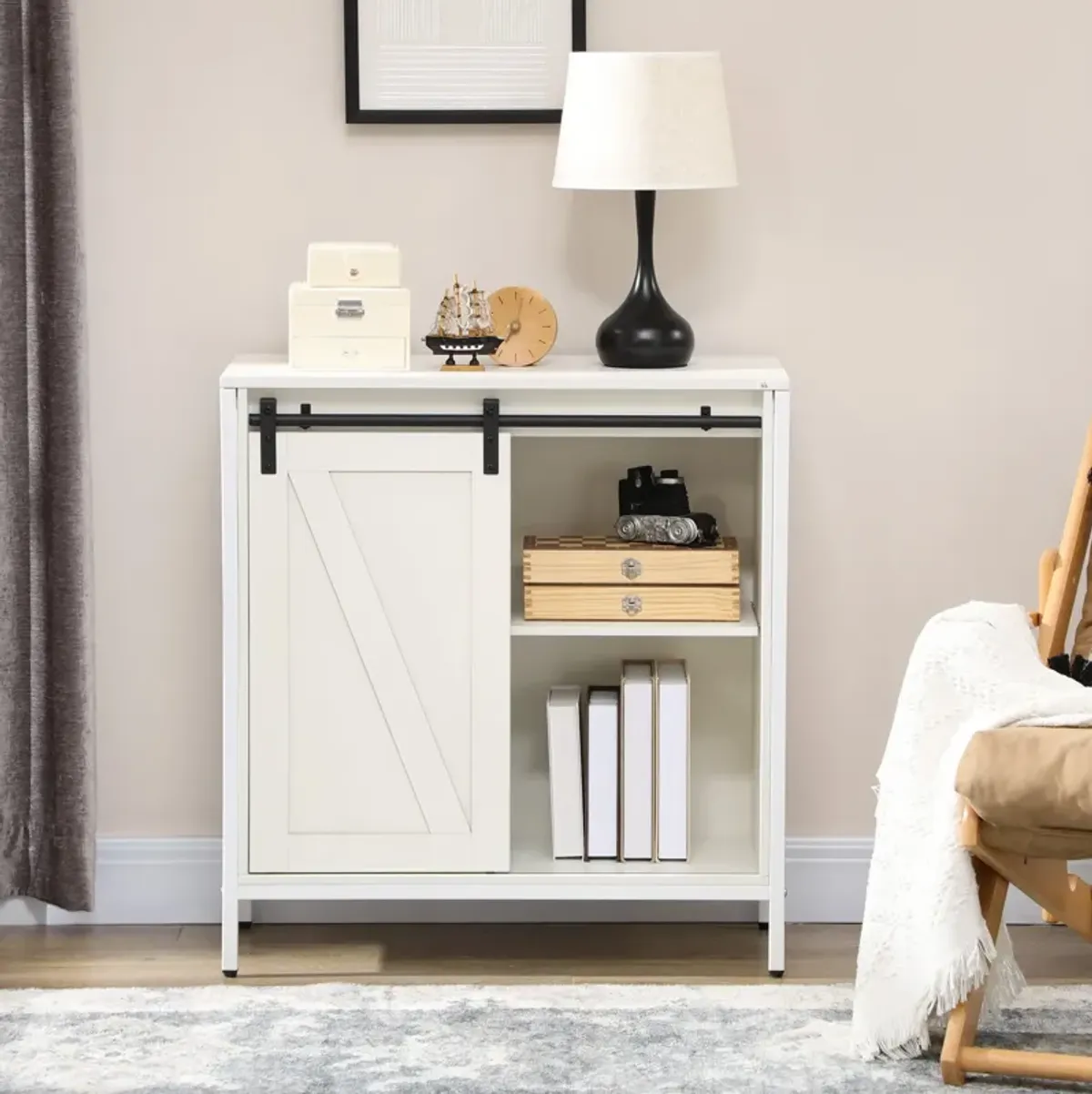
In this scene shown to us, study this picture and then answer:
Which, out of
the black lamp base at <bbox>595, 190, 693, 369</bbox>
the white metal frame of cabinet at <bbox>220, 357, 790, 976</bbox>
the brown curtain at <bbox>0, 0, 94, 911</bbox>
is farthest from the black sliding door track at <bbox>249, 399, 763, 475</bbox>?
the brown curtain at <bbox>0, 0, 94, 911</bbox>

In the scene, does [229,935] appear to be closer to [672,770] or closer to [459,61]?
[672,770]

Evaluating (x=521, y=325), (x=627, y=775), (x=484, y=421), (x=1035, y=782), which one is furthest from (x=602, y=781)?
(x=1035, y=782)

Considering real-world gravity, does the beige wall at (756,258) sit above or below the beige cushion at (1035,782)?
above

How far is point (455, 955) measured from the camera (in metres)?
→ 2.70

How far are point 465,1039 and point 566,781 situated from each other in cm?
47

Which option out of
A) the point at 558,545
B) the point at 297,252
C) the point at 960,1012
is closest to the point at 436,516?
the point at 558,545

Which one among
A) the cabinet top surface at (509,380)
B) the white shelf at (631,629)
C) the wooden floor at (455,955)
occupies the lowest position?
the wooden floor at (455,955)

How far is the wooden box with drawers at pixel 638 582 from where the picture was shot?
2535mm

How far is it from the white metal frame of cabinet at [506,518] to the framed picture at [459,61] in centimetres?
45

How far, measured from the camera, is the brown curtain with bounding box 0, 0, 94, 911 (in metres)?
2.63

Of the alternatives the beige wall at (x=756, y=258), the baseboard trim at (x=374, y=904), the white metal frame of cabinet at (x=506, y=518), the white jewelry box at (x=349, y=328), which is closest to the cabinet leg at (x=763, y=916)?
the baseboard trim at (x=374, y=904)

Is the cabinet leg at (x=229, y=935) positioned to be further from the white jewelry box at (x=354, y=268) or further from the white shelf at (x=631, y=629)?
the white jewelry box at (x=354, y=268)

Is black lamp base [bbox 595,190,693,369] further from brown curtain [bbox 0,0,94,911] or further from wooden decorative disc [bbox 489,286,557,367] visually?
brown curtain [bbox 0,0,94,911]

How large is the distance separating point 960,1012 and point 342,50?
171 cm
